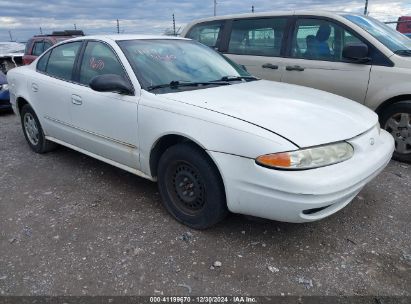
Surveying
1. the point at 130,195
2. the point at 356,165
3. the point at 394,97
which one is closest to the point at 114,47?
the point at 130,195

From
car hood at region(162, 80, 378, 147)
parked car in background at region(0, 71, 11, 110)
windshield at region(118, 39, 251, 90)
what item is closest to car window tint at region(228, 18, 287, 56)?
windshield at region(118, 39, 251, 90)

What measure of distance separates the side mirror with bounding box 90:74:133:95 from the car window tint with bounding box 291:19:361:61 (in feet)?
9.22

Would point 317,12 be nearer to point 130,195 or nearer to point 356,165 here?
point 356,165

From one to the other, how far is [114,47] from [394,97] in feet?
10.6

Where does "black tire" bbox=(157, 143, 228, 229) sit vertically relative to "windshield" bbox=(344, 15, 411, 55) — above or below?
below

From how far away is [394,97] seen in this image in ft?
14.6

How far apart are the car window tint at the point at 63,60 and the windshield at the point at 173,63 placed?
823mm

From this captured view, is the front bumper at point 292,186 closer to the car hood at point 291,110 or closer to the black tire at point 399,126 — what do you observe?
the car hood at point 291,110

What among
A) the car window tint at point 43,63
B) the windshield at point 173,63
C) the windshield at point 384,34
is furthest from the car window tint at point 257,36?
the car window tint at point 43,63

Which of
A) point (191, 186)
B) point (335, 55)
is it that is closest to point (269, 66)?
point (335, 55)

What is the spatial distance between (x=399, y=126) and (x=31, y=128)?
4645mm

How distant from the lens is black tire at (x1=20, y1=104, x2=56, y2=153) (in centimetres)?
485

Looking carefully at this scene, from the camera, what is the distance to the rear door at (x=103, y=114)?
336cm

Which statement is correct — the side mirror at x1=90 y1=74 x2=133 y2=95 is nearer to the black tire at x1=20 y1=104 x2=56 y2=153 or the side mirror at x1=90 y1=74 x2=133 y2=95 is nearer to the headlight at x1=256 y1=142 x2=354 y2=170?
the headlight at x1=256 y1=142 x2=354 y2=170
